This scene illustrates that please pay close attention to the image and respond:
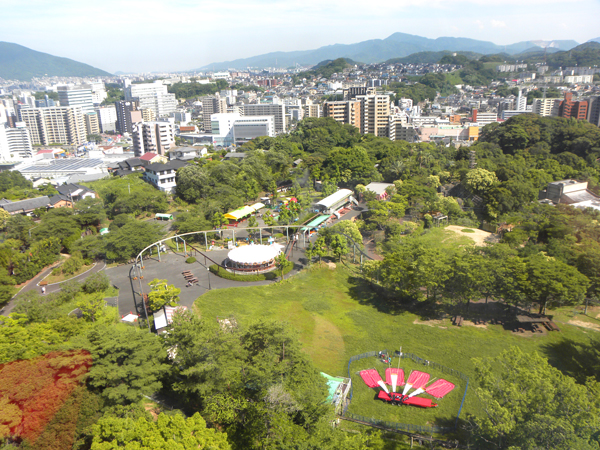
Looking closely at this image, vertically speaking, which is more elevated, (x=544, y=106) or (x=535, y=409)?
(x=544, y=106)

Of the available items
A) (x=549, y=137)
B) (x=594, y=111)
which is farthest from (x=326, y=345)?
(x=594, y=111)

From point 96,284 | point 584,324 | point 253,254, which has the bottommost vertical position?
point 584,324

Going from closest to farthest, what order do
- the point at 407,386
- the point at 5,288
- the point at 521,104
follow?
the point at 407,386, the point at 5,288, the point at 521,104

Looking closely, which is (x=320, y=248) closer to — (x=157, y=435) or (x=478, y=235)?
(x=478, y=235)

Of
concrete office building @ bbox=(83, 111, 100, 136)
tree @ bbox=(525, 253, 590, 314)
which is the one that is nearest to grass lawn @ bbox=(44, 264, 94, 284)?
tree @ bbox=(525, 253, 590, 314)

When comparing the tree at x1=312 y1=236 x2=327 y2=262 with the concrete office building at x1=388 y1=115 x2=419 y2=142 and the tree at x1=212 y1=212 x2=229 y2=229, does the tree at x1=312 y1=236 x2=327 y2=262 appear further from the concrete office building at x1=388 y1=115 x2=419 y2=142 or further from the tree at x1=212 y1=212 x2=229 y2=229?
the concrete office building at x1=388 y1=115 x2=419 y2=142
